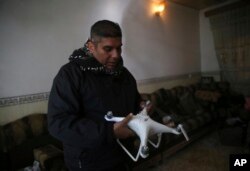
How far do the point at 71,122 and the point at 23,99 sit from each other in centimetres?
145

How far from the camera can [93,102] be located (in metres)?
0.85

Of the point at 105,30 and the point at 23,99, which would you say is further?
the point at 23,99

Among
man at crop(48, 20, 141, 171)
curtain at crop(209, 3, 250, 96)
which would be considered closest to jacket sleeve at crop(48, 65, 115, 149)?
man at crop(48, 20, 141, 171)

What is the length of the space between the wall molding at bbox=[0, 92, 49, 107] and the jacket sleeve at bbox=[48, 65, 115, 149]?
4.27ft

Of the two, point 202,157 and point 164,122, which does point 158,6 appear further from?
point 164,122

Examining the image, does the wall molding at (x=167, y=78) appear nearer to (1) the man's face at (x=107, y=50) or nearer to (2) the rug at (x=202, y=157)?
(2) the rug at (x=202, y=157)

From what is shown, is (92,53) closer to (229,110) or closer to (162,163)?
(162,163)

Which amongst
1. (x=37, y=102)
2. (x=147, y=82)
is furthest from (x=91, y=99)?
(x=147, y=82)

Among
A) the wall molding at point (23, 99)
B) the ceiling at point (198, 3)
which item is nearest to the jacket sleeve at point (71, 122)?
the wall molding at point (23, 99)

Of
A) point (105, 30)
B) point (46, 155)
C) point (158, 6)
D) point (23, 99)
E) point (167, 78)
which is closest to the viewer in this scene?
point (105, 30)

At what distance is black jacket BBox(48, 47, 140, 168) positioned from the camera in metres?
0.72

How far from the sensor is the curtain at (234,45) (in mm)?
3732

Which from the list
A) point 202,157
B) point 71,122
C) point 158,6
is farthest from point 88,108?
point 158,6

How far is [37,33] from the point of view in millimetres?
2010
